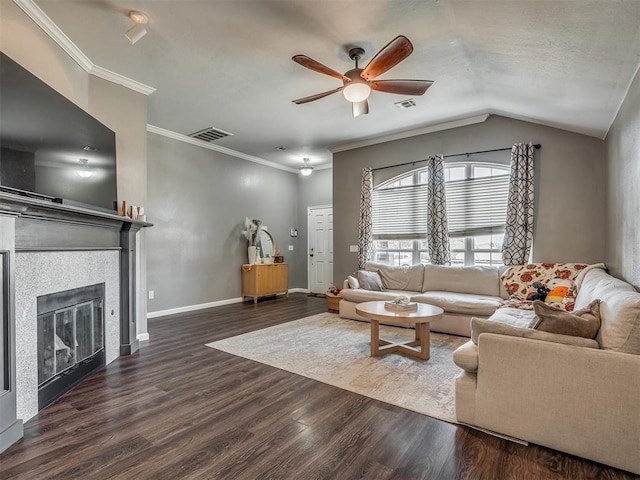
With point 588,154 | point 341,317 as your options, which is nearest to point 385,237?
point 341,317

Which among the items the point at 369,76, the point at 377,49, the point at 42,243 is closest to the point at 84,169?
the point at 42,243

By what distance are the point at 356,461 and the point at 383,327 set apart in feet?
9.57

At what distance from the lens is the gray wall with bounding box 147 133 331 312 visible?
539 centimetres

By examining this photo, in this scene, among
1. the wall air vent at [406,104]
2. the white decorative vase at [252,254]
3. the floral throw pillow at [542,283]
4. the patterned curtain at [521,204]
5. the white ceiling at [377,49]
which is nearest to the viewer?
the white ceiling at [377,49]

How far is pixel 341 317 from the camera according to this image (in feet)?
16.9

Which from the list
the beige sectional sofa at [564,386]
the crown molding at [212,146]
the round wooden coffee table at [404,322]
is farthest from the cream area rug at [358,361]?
the crown molding at [212,146]

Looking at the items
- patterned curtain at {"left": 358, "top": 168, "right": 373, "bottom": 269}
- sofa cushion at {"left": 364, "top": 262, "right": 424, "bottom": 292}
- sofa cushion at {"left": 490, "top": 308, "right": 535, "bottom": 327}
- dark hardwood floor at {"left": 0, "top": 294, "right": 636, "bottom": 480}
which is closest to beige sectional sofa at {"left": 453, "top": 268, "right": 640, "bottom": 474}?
dark hardwood floor at {"left": 0, "top": 294, "right": 636, "bottom": 480}

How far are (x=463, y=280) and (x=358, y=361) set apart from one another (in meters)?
2.36

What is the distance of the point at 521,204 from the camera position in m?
4.52

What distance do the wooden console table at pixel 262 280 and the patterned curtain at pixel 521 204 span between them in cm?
437

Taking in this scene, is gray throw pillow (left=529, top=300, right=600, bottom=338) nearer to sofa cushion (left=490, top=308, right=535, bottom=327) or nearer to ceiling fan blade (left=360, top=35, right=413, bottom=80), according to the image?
sofa cushion (left=490, top=308, right=535, bottom=327)

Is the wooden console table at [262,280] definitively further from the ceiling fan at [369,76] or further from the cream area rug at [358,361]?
the ceiling fan at [369,76]

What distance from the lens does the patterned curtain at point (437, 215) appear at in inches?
203

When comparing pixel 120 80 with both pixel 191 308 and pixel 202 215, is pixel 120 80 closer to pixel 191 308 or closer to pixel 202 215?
pixel 202 215
